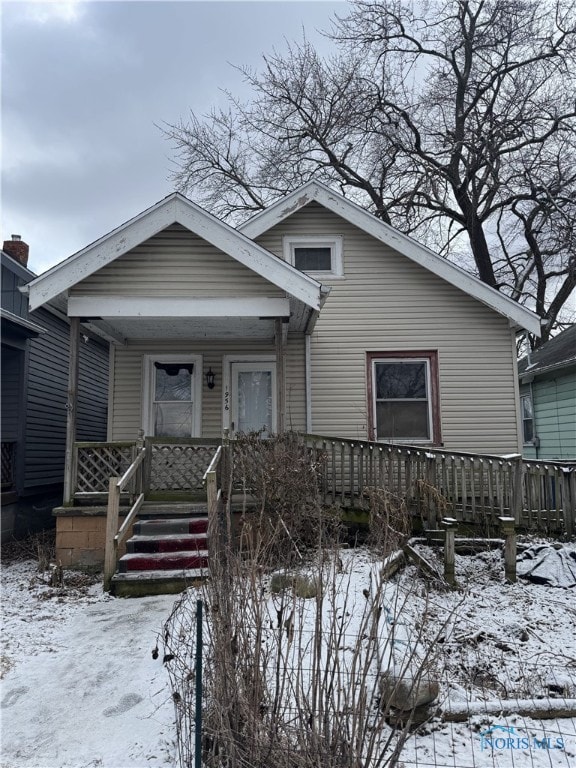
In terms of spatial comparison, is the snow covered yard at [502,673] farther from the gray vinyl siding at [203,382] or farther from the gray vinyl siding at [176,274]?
the gray vinyl siding at [176,274]

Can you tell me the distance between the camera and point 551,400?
50.0 feet

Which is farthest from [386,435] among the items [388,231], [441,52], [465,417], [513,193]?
[441,52]

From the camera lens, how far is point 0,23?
7.77m

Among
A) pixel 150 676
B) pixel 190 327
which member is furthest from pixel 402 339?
pixel 150 676

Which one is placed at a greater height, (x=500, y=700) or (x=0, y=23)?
(x=0, y=23)

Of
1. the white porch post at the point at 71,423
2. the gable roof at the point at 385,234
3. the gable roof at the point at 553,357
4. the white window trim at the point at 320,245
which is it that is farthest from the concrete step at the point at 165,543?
the gable roof at the point at 553,357

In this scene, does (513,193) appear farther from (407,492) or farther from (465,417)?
(407,492)

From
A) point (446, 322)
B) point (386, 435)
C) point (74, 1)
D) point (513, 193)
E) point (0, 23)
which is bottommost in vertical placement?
point (386, 435)

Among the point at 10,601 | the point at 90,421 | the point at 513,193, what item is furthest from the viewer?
the point at 513,193

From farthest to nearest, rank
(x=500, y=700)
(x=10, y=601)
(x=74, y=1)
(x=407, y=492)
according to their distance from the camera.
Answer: (x=74, y=1)
(x=407, y=492)
(x=10, y=601)
(x=500, y=700)

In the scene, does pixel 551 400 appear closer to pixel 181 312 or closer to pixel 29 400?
pixel 181 312

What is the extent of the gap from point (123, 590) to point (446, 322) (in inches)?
293

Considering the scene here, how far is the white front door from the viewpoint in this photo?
10.3 m

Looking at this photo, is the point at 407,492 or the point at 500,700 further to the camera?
the point at 407,492
